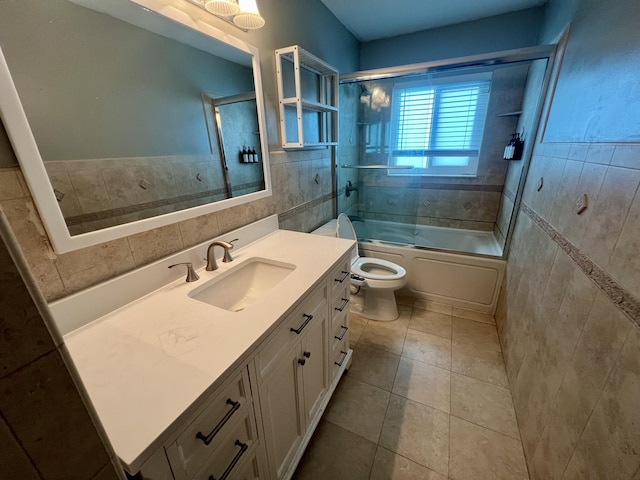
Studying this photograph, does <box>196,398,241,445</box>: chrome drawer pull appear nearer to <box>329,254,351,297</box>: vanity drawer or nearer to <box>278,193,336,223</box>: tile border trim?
<box>329,254,351,297</box>: vanity drawer

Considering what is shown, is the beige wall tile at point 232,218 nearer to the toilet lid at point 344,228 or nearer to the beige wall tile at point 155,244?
the beige wall tile at point 155,244

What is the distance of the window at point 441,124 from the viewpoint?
2572 mm

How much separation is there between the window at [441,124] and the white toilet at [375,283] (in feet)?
3.55

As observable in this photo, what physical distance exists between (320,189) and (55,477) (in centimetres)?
206

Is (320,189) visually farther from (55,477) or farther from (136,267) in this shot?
(55,477)

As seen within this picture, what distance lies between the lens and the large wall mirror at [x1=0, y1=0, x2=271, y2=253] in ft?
2.31

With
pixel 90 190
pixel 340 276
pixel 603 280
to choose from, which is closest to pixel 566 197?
pixel 603 280

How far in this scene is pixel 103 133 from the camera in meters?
0.86

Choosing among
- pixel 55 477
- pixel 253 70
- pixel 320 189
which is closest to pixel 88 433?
pixel 55 477

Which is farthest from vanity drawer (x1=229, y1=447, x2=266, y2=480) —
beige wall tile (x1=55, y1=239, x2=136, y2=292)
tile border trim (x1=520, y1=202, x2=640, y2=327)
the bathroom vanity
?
tile border trim (x1=520, y1=202, x2=640, y2=327)

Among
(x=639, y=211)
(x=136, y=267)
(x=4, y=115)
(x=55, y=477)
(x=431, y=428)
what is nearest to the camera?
(x=55, y=477)

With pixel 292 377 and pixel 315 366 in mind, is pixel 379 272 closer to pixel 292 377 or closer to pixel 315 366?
pixel 315 366

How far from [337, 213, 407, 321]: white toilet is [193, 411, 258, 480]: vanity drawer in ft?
4.39

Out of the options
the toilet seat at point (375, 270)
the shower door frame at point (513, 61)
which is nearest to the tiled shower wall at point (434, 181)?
the shower door frame at point (513, 61)
